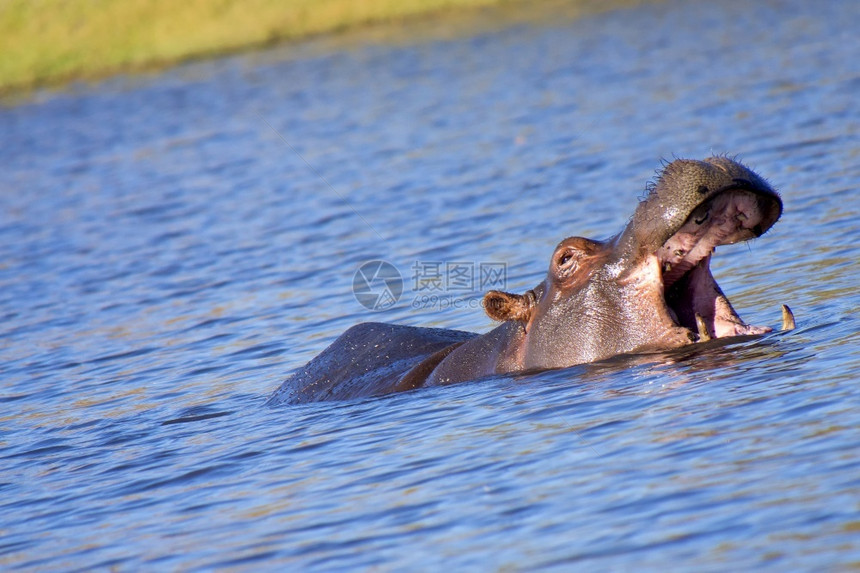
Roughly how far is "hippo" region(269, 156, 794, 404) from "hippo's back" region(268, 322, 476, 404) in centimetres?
6

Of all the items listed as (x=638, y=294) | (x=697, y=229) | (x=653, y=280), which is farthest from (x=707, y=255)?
(x=638, y=294)

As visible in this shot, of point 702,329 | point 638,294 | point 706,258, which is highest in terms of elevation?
point 706,258

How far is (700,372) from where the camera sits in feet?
25.1

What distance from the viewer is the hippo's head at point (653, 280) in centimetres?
742

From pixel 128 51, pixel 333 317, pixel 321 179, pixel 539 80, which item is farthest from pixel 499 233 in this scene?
pixel 128 51

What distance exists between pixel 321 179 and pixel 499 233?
246 inches

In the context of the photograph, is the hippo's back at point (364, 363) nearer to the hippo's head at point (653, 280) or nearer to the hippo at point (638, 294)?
the hippo at point (638, 294)

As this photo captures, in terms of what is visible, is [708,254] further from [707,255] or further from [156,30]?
[156,30]

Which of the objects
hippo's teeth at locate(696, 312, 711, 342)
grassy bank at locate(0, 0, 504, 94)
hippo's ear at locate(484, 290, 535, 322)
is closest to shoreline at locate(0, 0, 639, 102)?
grassy bank at locate(0, 0, 504, 94)

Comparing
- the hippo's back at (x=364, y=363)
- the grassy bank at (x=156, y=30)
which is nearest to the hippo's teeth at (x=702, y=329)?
the hippo's back at (x=364, y=363)

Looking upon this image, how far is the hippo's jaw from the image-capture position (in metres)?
7.58

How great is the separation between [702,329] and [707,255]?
1.37ft

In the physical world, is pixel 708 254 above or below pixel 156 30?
below

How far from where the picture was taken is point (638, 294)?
7.84 meters
